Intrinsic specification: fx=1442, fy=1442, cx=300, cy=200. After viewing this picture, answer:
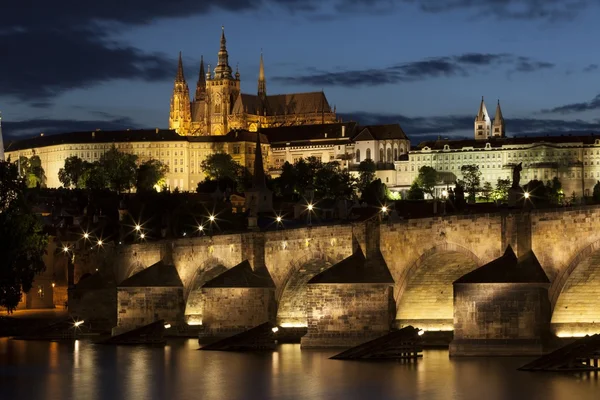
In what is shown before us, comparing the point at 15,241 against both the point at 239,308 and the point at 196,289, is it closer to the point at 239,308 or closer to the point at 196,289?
the point at 239,308

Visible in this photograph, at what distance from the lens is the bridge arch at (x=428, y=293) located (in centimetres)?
5331

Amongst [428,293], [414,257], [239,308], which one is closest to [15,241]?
[239,308]

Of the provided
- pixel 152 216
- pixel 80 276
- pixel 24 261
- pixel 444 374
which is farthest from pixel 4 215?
pixel 152 216

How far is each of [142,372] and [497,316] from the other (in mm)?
13426

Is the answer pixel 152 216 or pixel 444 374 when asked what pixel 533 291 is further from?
pixel 152 216

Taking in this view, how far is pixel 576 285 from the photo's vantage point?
46844 millimetres

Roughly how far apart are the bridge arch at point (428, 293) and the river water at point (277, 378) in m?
2.75

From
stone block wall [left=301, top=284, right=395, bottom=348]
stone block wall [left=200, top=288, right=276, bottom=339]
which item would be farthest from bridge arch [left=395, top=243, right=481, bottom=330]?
stone block wall [left=200, top=288, right=276, bottom=339]

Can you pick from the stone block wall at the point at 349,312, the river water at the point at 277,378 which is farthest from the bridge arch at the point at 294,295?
the stone block wall at the point at 349,312

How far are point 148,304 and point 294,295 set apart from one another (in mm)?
10590

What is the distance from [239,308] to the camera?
6100cm

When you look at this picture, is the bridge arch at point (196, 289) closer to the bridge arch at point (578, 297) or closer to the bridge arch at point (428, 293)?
the bridge arch at point (428, 293)

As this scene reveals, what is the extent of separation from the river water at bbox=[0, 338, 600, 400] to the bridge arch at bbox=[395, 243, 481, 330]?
275 centimetres

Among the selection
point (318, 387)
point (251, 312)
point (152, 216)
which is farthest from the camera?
point (152, 216)
